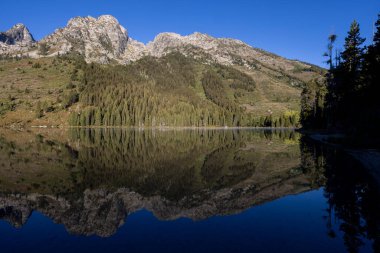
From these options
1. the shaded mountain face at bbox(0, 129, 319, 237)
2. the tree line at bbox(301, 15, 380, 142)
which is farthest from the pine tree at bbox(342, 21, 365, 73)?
the shaded mountain face at bbox(0, 129, 319, 237)

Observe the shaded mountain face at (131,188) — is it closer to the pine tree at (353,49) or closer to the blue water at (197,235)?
the blue water at (197,235)

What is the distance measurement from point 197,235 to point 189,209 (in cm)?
485

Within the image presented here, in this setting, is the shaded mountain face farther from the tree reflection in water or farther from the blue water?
the tree reflection in water

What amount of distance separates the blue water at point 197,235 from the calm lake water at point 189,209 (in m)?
0.05

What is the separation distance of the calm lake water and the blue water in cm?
5

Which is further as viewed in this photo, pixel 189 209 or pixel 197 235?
pixel 189 209

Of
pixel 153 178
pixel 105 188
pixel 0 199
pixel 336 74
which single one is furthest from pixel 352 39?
pixel 0 199

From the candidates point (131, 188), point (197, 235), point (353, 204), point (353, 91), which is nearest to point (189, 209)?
point (197, 235)

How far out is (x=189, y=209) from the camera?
21531 millimetres

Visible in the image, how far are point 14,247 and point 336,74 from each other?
9115cm

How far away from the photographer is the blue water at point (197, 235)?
14.7 metres

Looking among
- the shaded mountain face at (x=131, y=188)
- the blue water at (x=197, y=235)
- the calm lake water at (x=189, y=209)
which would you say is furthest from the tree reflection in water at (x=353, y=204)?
the shaded mountain face at (x=131, y=188)

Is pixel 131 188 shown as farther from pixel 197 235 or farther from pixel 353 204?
pixel 353 204

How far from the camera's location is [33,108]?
196m
